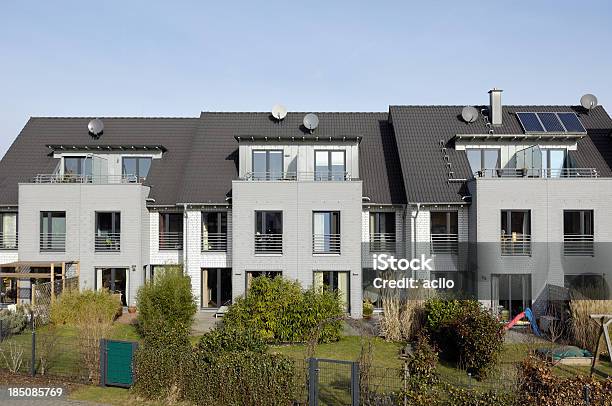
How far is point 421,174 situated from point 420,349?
15.4 meters

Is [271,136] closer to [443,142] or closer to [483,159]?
[443,142]

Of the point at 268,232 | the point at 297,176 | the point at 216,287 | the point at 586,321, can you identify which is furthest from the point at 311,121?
the point at 586,321

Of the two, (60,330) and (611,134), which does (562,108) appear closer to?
(611,134)

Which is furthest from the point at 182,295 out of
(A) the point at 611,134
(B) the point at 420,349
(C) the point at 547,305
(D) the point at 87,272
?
(A) the point at 611,134

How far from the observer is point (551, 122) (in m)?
28.9

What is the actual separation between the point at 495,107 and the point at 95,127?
1922 centimetres

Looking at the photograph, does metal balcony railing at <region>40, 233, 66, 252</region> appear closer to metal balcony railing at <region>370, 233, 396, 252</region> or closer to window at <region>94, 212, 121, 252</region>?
window at <region>94, 212, 121, 252</region>

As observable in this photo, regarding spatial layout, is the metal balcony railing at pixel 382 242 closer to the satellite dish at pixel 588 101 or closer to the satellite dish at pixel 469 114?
the satellite dish at pixel 469 114

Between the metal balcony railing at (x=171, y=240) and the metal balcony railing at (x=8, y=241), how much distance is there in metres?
6.48

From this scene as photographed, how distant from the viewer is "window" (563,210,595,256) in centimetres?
2519

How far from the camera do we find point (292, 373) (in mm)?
13477

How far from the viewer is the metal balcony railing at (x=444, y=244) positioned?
26719 mm

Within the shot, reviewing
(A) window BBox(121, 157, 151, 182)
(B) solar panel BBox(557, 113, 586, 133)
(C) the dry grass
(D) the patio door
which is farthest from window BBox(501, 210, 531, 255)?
(A) window BBox(121, 157, 151, 182)

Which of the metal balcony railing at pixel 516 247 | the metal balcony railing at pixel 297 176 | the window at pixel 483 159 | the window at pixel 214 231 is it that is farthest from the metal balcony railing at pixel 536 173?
the window at pixel 214 231
